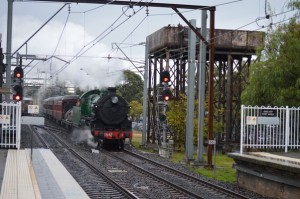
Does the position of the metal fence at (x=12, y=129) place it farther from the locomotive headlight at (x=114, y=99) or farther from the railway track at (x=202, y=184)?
the locomotive headlight at (x=114, y=99)

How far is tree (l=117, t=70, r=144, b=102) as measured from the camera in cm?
7606

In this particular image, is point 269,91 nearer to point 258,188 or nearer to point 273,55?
point 273,55

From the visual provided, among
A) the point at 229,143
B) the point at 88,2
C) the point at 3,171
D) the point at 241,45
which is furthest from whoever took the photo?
the point at 241,45

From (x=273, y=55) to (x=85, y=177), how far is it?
14077 millimetres

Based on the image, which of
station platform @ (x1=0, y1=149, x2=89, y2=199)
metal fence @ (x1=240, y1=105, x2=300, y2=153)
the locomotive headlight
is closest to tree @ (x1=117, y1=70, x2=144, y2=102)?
the locomotive headlight

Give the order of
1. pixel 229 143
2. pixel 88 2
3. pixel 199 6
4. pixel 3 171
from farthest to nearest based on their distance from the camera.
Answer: pixel 229 143, pixel 199 6, pixel 88 2, pixel 3 171

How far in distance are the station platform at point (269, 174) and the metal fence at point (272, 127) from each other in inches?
40.7

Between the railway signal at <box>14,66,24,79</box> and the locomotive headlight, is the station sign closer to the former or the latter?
the railway signal at <box>14,66,24,79</box>

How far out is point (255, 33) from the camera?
33.7 meters

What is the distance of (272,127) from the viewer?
64.1 feet

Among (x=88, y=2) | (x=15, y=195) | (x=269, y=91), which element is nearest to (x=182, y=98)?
(x=269, y=91)

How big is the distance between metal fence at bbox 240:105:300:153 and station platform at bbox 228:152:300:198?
103 centimetres

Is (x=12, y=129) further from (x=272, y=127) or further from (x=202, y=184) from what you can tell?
(x=272, y=127)

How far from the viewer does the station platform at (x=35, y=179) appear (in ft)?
41.9
